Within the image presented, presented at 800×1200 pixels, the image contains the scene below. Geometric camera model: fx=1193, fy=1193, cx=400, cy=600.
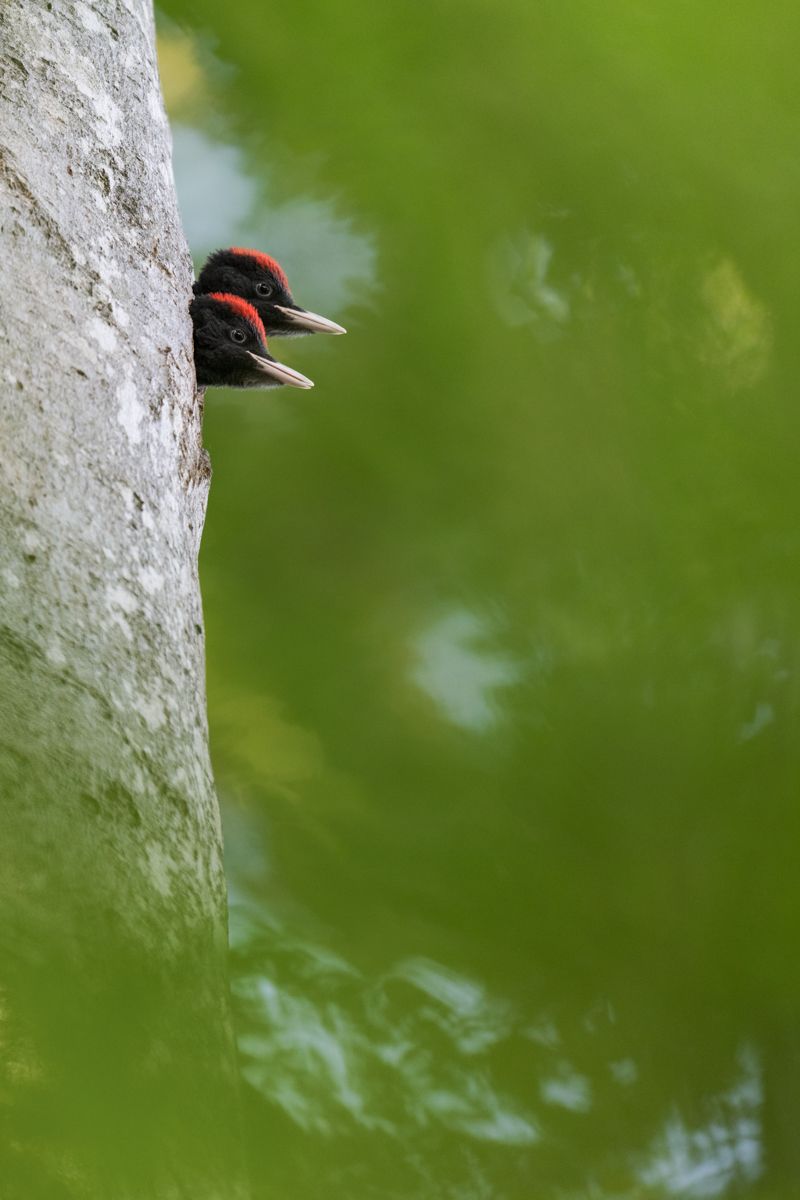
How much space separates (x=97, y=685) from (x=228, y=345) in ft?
5.84

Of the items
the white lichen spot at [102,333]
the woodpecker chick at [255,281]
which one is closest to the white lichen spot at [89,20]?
the white lichen spot at [102,333]

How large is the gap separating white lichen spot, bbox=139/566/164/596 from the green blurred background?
87 cm

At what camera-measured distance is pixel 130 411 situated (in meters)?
1.45

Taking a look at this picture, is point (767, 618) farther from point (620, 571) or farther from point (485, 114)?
point (485, 114)

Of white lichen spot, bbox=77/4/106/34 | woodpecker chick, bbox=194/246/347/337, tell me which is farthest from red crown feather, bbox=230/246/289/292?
white lichen spot, bbox=77/4/106/34

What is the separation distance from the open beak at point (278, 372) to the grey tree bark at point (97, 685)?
0.92 meters

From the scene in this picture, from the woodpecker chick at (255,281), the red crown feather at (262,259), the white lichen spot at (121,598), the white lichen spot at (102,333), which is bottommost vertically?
the white lichen spot at (121,598)

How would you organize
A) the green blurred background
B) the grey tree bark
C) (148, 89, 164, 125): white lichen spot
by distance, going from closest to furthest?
1. the grey tree bark
2. (148, 89, 164, 125): white lichen spot
3. the green blurred background

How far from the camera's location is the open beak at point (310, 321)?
12.4 feet

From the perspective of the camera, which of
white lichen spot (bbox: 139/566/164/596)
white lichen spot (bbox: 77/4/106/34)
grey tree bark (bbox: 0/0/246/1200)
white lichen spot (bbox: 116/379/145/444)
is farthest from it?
white lichen spot (bbox: 77/4/106/34)

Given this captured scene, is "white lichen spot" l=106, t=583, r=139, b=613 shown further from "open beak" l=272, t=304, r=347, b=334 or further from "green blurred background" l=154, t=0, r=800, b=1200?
"open beak" l=272, t=304, r=347, b=334

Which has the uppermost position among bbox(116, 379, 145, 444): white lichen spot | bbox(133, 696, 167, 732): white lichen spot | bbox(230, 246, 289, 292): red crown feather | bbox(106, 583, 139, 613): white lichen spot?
bbox(230, 246, 289, 292): red crown feather

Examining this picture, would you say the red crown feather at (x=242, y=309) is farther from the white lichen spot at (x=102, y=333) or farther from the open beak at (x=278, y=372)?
the white lichen spot at (x=102, y=333)

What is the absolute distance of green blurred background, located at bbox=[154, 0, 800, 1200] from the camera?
2.59m
